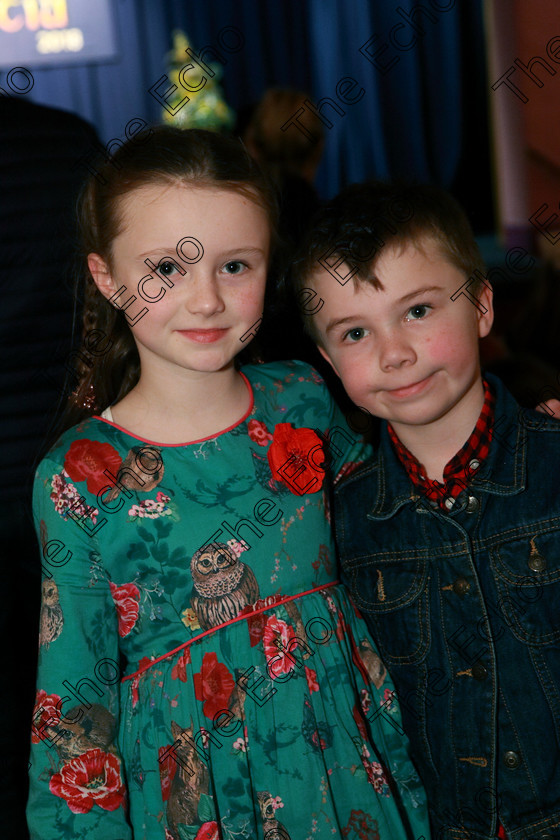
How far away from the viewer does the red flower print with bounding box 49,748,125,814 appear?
1.02 metres

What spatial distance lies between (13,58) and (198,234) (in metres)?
4.75

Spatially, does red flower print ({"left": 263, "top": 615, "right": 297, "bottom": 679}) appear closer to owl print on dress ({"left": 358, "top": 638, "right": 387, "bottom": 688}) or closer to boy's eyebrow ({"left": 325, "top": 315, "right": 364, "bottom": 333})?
owl print on dress ({"left": 358, "top": 638, "right": 387, "bottom": 688})

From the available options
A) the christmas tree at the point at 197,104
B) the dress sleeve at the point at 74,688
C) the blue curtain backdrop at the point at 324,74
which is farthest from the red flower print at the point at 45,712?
the blue curtain backdrop at the point at 324,74

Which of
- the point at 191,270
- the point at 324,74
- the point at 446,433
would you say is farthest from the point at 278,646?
the point at 324,74

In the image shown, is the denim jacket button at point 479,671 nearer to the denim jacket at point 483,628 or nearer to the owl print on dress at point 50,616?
the denim jacket at point 483,628

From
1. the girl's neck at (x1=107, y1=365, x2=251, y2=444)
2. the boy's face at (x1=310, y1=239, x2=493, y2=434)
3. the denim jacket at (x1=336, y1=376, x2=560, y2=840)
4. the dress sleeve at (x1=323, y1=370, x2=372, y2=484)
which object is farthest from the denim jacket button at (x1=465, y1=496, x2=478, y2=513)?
the girl's neck at (x1=107, y1=365, x2=251, y2=444)

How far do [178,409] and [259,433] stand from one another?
0.38 feet

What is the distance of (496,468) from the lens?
3.63 feet

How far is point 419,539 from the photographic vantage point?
1128mm

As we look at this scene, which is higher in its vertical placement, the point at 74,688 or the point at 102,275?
the point at 102,275

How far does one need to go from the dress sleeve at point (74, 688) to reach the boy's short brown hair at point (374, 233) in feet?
1.41

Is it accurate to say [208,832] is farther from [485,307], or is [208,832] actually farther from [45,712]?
[485,307]

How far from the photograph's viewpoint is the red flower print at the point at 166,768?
104 centimetres

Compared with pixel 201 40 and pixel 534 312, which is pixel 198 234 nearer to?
pixel 534 312
